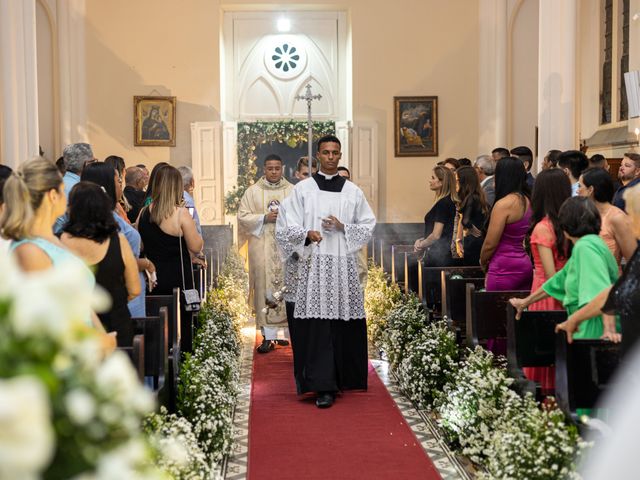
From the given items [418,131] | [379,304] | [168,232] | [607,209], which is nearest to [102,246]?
[168,232]

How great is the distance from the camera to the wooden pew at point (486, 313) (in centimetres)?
641

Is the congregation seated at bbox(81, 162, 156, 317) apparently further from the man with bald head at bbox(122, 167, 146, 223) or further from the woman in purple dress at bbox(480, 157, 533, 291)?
the man with bald head at bbox(122, 167, 146, 223)

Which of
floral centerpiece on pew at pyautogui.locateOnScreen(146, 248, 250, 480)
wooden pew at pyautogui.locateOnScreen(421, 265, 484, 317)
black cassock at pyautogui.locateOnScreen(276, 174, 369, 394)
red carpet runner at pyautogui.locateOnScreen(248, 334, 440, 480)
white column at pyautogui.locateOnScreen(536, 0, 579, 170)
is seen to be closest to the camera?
floral centerpiece on pew at pyautogui.locateOnScreen(146, 248, 250, 480)

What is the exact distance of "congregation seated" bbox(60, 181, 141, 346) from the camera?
185 inches

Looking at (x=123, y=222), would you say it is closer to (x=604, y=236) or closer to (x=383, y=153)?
(x=604, y=236)

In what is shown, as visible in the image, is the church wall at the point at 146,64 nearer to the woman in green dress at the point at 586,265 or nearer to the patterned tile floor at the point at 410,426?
the patterned tile floor at the point at 410,426

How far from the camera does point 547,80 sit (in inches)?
424

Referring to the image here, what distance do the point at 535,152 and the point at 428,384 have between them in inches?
438

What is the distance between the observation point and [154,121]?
17.7 metres

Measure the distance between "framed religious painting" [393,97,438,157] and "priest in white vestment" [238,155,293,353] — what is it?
8.06m

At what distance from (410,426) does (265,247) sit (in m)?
3.63

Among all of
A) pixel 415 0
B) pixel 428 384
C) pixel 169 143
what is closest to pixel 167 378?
pixel 428 384

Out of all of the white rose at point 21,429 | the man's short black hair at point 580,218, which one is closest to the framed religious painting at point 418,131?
the man's short black hair at point 580,218

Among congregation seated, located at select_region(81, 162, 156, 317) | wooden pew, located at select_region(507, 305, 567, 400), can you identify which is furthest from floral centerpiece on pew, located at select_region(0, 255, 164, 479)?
congregation seated, located at select_region(81, 162, 156, 317)
